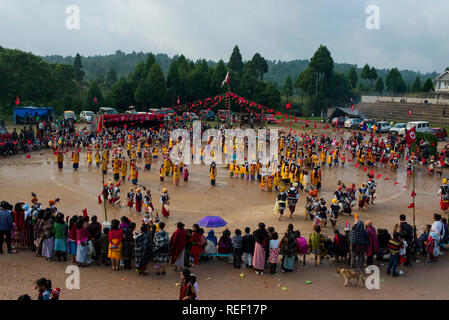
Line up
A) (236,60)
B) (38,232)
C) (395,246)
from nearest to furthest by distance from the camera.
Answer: (395,246), (38,232), (236,60)

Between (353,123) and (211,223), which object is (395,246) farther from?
(353,123)

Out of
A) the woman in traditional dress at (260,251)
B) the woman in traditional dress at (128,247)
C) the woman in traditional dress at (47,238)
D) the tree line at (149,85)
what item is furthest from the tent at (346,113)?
the woman in traditional dress at (47,238)

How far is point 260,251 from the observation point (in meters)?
9.08

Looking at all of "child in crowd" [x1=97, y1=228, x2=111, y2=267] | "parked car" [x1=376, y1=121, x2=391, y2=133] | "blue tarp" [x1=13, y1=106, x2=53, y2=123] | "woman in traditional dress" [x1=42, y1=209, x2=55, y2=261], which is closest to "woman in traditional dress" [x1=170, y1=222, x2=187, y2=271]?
"child in crowd" [x1=97, y1=228, x2=111, y2=267]

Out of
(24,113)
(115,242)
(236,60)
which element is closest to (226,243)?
(115,242)

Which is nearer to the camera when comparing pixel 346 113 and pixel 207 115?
pixel 346 113

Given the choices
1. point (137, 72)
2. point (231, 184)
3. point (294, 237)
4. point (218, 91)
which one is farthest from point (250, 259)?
point (137, 72)

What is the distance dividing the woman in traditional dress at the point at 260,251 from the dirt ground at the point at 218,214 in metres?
0.23

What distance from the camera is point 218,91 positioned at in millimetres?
52312

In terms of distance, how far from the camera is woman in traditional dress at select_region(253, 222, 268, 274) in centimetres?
907

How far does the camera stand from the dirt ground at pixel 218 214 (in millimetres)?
8188

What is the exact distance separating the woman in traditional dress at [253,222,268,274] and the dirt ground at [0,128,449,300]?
227 mm

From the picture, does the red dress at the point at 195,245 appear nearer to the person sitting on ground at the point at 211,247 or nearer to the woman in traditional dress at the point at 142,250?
the person sitting on ground at the point at 211,247

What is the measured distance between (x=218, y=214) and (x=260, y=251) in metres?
5.11
